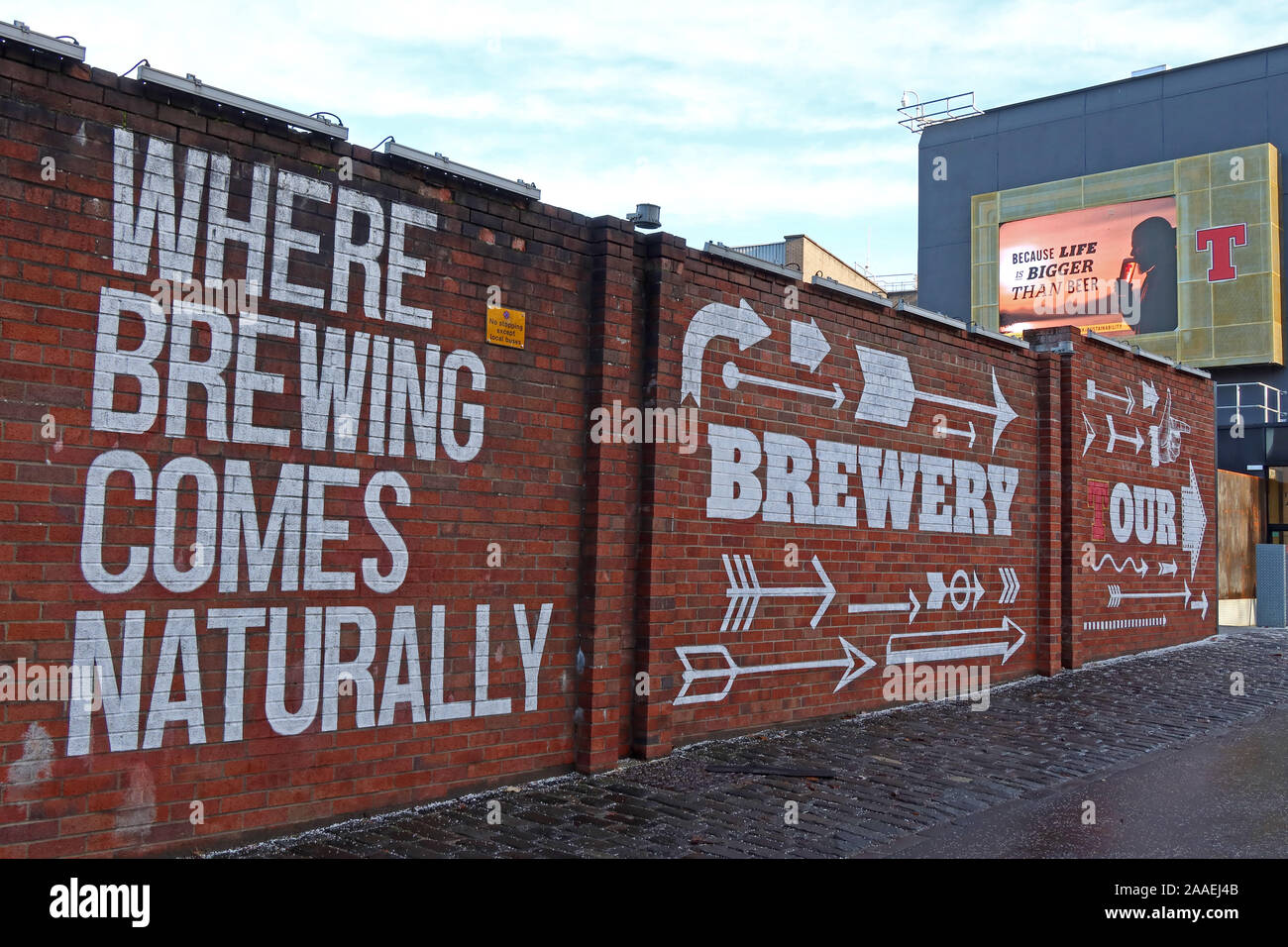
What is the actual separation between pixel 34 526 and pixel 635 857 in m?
3.26

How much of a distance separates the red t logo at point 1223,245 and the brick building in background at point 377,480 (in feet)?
73.6

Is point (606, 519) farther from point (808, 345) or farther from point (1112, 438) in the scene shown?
point (1112, 438)

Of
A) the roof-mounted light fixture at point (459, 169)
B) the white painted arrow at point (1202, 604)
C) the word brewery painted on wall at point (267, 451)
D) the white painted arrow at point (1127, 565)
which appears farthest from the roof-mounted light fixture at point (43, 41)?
the white painted arrow at point (1202, 604)

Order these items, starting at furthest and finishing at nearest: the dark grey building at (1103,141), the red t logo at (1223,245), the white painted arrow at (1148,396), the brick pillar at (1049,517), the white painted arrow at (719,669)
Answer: the dark grey building at (1103,141)
the red t logo at (1223,245)
the white painted arrow at (1148,396)
the brick pillar at (1049,517)
the white painted arrow at (719,669)

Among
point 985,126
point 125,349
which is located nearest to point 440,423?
point 125,349

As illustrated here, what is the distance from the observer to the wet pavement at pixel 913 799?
5820 millimetres

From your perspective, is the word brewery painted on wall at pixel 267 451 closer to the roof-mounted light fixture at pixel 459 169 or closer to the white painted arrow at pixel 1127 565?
the roof-mounted light fixture at pixel 459 169

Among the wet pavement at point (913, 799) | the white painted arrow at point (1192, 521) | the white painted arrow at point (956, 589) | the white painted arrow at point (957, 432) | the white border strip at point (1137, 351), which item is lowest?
the wet pavement at point (913, 799)

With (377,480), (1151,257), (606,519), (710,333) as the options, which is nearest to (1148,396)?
(710,333)

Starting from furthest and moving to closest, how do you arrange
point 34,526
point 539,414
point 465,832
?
point 539,414 → point 465,832 → point 34,526

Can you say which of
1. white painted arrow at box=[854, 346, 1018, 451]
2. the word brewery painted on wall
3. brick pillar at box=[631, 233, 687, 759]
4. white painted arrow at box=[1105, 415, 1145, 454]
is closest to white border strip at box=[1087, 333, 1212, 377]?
white painted arrow at box=[1105, 415, 1145, 454]

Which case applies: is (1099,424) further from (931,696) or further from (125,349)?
(125,349)

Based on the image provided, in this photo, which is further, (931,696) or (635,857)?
(931,696)

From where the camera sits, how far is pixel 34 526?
16.3ft
